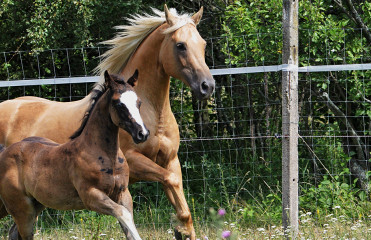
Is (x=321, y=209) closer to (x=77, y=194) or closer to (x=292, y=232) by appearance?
(x=292, y=232)

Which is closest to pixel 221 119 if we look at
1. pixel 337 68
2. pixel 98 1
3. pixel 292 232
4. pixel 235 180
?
pixel 235 180

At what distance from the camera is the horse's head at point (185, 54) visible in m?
5.23

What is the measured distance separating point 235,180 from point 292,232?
10.5 feet

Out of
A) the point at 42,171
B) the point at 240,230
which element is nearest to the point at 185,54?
the point at 42,171

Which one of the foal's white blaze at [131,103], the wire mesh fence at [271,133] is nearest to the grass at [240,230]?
the wire mesh fence at [271,133]

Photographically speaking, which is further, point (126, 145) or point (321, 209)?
point (321, 209)

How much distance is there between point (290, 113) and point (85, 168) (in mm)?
2121

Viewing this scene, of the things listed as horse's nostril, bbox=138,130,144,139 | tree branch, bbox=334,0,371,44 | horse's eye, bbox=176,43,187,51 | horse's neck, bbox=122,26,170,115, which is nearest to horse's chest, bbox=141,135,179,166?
horse's neck, bbox=122,26,170,115

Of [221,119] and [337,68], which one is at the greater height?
[337,68]

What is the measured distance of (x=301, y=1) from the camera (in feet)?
23.8

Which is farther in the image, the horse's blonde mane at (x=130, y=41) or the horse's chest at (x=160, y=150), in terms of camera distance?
the horse's blonde mane at (x=130, y=41)

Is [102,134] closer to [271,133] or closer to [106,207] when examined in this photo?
[106,207]

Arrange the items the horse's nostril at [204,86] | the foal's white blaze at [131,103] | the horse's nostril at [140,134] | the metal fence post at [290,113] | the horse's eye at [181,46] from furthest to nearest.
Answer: the metal fence post at [290,113] < the horse's eye at [181,46] < the horse's nostril at [204,86] < the foal's white blaze at [131,103] < the horse's nostril at [140,134]

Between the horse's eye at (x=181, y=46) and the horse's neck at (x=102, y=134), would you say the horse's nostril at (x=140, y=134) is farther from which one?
the horse's eye at (x=181, y=46)
